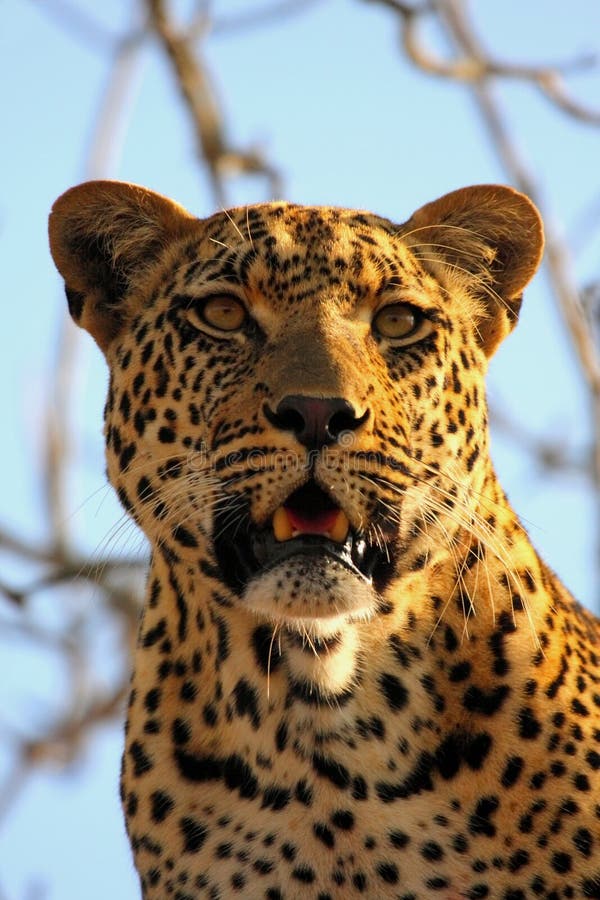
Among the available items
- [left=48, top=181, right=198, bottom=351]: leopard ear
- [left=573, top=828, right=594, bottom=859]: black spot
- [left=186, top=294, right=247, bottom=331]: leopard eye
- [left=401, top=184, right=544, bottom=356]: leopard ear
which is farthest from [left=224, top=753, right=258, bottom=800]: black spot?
[left=401, top=184, right=544, bottom=356]: leopard ear

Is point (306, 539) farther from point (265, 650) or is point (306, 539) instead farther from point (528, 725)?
point (528, 725)

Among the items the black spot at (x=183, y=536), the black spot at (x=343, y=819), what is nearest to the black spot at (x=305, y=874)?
the black spot at (x=343, y=819)

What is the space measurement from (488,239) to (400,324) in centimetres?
92

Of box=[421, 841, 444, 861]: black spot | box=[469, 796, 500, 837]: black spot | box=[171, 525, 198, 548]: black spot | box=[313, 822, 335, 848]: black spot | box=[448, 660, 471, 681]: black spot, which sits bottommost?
box=[313, 822, 335, 848]: black spot

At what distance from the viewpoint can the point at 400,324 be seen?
20.6 ft

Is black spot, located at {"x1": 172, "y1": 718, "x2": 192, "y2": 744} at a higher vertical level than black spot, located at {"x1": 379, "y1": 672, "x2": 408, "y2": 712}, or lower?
lower

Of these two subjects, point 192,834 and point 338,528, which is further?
point 192,834

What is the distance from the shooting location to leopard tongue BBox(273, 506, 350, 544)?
5.65 metres

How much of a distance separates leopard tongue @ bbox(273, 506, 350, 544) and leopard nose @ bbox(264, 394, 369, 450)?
11.6 inches

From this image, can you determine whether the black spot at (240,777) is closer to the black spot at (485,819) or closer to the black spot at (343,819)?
the black spot at (343,819)

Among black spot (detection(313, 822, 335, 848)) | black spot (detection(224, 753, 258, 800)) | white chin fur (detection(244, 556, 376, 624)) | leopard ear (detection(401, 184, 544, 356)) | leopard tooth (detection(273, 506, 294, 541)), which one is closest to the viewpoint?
white chin fur (detection(244, 556, 376, 624))

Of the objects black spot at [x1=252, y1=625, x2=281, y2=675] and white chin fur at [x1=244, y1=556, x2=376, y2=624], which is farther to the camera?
A: black spot at [x1=252, y1=625, x2=281, y2=675]

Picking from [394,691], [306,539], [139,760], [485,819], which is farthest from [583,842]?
[139,760]

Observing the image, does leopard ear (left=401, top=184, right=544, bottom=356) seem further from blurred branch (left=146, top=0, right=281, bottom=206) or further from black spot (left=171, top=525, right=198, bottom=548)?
blurred branch (left=146, top=0, right=281, bottom=206)
